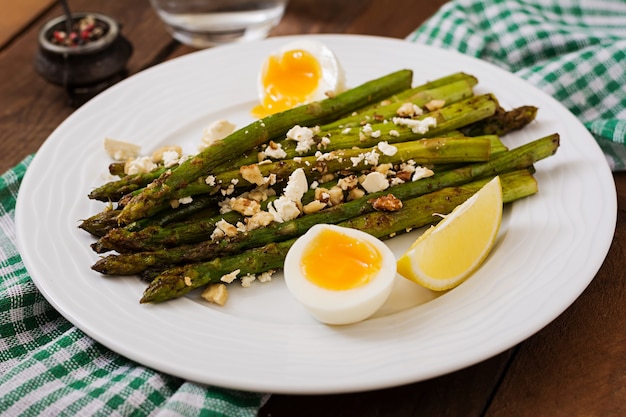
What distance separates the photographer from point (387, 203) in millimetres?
2900

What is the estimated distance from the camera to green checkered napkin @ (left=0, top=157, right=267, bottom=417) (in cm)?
231

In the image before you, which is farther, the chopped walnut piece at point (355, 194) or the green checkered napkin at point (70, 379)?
the chopped walnut piece at point (355, 194)

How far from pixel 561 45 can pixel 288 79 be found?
5.23 ft

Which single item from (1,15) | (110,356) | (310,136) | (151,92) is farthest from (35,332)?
(1,15)

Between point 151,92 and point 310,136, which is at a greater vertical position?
point 310,136

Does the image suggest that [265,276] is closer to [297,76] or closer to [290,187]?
[290,187]

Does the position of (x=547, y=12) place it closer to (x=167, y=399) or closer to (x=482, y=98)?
(x=482, y=98)

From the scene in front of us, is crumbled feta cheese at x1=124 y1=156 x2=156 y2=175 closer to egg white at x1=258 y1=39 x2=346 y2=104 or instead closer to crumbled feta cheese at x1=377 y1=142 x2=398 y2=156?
egg white at x1=258 y1=39 x2=346 y2=104

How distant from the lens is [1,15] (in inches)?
193

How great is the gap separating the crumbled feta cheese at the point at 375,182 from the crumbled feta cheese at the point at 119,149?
3.75ft

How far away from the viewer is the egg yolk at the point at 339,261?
98.9 inches

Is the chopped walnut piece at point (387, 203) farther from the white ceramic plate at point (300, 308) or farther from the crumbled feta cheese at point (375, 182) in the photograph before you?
the white ceramic plate at point (300, 308)

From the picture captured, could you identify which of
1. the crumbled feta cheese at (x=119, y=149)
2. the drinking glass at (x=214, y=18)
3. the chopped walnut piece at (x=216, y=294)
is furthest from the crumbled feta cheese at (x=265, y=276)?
the drinking glass at (x=214, y=18)

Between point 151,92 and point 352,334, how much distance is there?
1.98 m
